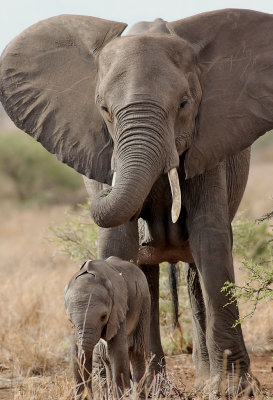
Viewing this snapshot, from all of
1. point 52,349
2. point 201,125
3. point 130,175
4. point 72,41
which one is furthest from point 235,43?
point 52,349

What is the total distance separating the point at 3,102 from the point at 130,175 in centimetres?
157

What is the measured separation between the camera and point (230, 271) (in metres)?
5.84

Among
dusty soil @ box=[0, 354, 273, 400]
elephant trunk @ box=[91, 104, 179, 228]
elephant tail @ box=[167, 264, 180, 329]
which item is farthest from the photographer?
elephant tail @ box=[167, 264, 180, 329]

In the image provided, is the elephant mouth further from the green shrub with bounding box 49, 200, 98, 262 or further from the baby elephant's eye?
A: the green shrub with bounding box 49, 200, 98, 262

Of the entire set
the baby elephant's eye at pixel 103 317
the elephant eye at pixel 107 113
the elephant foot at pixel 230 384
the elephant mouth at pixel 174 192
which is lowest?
the elephant foot at pixel 230 384

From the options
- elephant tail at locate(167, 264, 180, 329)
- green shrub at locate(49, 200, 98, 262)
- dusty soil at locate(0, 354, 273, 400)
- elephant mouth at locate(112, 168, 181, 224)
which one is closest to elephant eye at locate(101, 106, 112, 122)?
elephant mouth at locate(112, 168, 181, 224)

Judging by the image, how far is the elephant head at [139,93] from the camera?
521 centimetres

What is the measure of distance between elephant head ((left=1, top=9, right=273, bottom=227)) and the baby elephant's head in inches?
15.9

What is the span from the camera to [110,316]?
4.71 metres

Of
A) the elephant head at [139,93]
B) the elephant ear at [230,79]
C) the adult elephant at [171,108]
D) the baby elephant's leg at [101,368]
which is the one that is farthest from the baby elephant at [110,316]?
the elephant ear at [230,79]

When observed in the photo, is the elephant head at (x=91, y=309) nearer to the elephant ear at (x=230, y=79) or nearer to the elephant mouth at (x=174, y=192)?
the elephant mouth at (x=174, y=192)

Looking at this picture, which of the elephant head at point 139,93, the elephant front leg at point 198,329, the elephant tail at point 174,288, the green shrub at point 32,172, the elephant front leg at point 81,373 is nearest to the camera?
the elephant front leg at point 81,373

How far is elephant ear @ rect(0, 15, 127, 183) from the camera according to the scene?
5.79 metres

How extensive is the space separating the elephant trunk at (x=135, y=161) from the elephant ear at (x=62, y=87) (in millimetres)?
511
